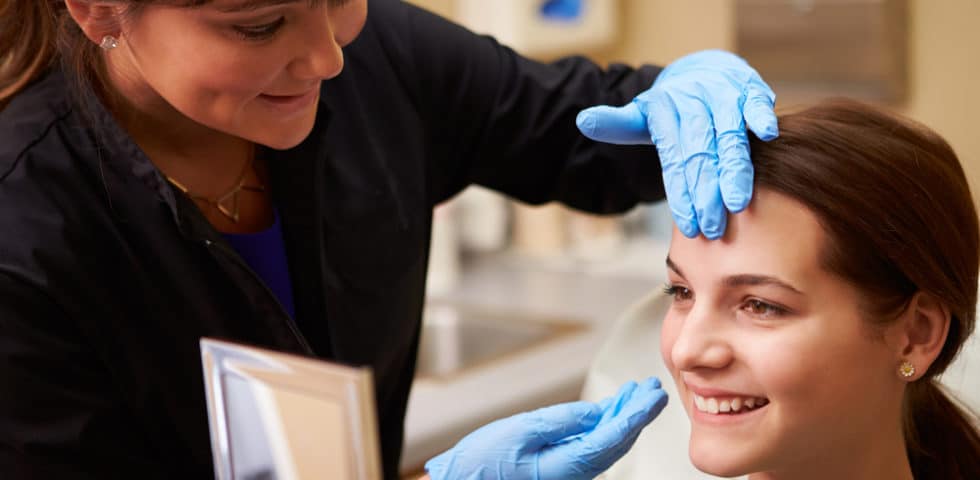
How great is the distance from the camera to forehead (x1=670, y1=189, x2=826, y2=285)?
132 cm

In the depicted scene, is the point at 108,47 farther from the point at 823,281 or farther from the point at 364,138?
the point at 823,281

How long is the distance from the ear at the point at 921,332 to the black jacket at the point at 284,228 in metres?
0.43

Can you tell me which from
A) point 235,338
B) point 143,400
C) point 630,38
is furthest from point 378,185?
point 630,38

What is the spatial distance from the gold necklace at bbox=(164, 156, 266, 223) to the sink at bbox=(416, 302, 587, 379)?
1.09m

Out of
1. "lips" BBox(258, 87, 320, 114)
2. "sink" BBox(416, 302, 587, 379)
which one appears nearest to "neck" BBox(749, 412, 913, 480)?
"lips" BBox(258, 87, 320, 114)

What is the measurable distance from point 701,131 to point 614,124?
0.12 metres

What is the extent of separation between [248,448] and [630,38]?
260 centimetres

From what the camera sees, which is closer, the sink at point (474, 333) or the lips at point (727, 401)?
the lips at point (727, 401)

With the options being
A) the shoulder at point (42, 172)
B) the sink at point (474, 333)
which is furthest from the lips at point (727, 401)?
the sink at point (474, 333)

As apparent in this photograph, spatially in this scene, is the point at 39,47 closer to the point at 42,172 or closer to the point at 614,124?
the point at 42,172

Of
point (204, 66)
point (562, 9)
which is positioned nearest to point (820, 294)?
point (204, 66)

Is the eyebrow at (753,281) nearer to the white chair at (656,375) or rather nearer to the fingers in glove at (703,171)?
the fingers in glove at (703,171)

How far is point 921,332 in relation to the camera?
140 cm

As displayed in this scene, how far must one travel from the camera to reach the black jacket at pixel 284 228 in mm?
1300
